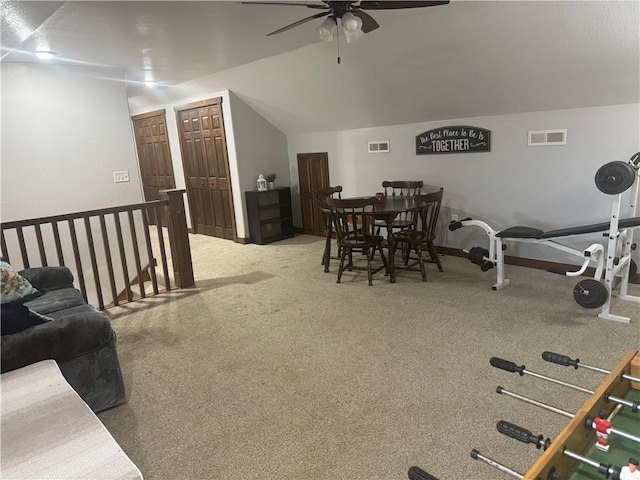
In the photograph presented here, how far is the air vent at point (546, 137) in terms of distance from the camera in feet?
12.7

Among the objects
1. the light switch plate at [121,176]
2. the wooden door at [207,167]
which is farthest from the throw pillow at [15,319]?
the wooden door at [207,167]

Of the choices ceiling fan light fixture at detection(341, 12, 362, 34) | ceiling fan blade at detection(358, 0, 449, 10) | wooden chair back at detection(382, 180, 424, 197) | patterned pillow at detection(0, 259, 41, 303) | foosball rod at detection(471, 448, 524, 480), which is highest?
ceiling fan blade at detection(358, 0, 449, 10)

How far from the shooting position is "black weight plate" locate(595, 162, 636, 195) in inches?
115

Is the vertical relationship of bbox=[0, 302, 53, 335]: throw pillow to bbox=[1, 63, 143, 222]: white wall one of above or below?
below

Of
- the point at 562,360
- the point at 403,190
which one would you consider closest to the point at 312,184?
the point at 403,190

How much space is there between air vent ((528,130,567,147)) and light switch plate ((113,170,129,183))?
4283mm

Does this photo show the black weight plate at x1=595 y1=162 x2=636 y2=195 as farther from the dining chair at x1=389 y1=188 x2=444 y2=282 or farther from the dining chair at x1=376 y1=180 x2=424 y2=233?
the dining chair at x1=376 y1=180 x2=424 y2=233

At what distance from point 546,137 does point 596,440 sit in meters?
3.58

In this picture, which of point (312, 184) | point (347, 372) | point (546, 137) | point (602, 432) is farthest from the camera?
point (312, 184)

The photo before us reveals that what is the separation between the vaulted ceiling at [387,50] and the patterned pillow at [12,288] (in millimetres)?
1437

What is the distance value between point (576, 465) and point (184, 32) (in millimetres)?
3686

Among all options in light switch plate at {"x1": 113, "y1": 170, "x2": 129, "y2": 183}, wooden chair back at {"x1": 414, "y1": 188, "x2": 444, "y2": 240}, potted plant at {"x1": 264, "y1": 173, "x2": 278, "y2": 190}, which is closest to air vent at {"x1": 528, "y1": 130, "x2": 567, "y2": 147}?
wooden chair back at {"x1": 414, "y1": 188, "x2": 444, "y2": 240}

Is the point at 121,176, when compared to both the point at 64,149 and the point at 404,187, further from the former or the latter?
the point at 404,187

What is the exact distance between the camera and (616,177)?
2.96 metres
